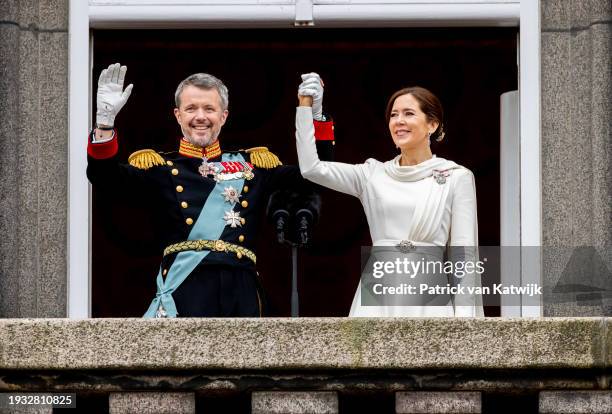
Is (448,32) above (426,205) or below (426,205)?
above

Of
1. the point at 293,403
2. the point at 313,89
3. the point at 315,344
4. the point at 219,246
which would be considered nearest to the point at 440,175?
the point at 313,89

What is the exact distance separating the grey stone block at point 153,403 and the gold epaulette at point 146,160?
185 cm

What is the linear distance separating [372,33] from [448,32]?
2.38 ft

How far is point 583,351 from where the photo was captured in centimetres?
799

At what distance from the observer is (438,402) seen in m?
7.92

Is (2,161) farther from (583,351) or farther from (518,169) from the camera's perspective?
(583,351)

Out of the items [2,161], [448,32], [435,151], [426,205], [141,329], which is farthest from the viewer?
[435,151]

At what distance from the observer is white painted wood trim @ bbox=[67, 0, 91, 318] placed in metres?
9.94

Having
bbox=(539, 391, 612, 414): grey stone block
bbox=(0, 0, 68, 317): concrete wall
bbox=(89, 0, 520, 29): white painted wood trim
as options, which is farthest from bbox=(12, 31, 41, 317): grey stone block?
bbox=(539, 391, 612, 414): grey stone block

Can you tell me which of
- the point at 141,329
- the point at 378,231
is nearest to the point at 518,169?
the point at 378,231

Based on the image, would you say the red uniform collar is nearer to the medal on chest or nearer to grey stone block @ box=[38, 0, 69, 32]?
the medal on chest

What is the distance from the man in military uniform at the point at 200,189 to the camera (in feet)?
30.5

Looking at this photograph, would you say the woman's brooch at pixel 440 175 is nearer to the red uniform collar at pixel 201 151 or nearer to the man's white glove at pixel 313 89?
the man's white glove at pixel 313 89

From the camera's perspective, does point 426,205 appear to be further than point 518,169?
No
